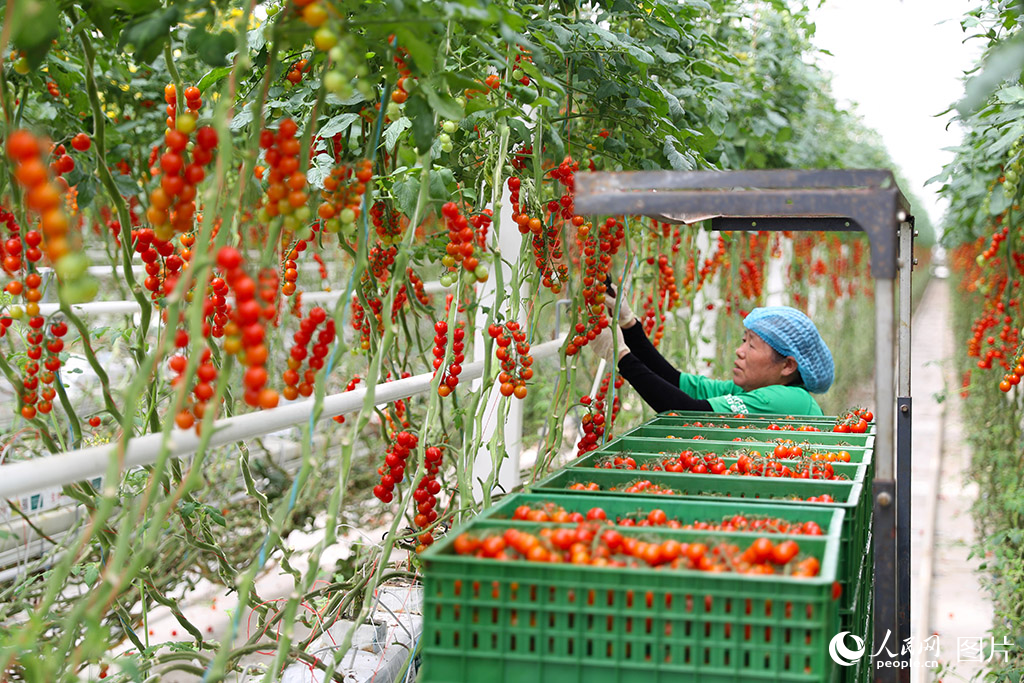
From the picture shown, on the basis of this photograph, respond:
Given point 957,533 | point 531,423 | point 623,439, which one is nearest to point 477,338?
point 623,439

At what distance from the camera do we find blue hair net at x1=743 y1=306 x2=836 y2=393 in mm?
2723

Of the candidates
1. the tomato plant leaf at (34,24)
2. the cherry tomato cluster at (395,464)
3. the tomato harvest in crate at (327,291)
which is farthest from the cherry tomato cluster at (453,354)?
the tomato plant leaf at (34,24)

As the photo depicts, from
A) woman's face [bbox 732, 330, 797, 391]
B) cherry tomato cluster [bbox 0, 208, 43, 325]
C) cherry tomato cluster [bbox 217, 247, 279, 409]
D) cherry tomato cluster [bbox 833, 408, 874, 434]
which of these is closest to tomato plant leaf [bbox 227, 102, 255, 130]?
cherry tomato cluster [bbox 0, 208, 43, 325]

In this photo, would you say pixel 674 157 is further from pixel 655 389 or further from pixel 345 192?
pixel 345 192

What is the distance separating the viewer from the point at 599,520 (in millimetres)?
1314

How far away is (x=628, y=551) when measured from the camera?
1165mm

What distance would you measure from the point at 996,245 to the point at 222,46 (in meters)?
3.31

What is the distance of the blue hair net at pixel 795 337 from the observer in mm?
2723

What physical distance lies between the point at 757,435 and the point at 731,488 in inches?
20.8

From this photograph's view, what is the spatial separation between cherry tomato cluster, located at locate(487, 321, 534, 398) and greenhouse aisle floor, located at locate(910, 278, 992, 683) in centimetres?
136

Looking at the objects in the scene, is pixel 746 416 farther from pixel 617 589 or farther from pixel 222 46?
pixel 222 46

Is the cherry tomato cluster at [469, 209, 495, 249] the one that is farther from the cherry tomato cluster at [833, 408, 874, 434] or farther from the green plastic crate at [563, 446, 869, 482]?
the cherry tomato cluster at [833, 408, 874, 434]

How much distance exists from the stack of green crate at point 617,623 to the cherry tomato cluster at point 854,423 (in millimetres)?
1076

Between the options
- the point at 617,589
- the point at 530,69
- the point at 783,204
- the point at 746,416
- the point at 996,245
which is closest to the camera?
the point at 617,589
